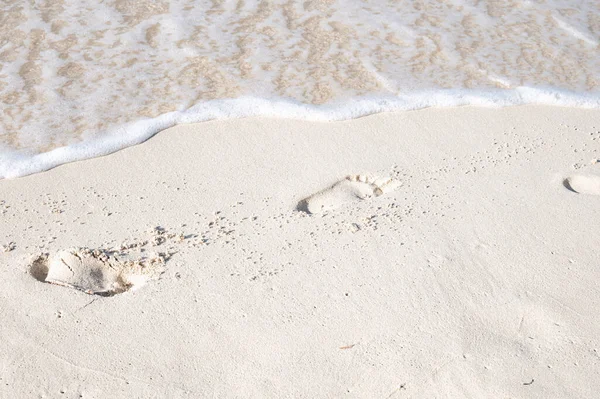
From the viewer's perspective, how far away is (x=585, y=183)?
104 inches

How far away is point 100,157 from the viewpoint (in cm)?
273

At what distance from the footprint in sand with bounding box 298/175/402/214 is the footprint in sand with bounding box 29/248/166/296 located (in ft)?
2.08

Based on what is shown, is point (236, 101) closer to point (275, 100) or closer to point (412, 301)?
point (275, 100)

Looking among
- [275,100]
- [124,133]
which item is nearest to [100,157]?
[124,133]

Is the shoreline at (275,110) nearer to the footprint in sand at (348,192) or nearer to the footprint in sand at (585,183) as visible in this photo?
the footprint in sand at (348,192)

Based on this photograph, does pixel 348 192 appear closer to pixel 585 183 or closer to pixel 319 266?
pixel 319 266

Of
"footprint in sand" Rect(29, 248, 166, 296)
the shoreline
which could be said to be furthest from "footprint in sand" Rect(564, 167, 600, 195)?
"footprint in sand" Rect(29, 248, 166, 296)

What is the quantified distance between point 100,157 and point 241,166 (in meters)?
0.62

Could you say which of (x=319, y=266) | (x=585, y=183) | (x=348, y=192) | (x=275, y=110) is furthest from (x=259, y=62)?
(x=585, y=183)

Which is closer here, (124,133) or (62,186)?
(62,186)

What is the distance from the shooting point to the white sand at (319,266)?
1.79 m

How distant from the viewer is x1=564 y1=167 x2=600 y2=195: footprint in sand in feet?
8.50

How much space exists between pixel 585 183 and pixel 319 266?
1.25 m

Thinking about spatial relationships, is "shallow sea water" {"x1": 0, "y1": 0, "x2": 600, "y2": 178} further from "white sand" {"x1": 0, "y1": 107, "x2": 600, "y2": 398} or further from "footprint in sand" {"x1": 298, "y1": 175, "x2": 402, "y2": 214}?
"footprint in sand" {"x1": 298, "y1": 175, "x2": 402, "y2": 214}
